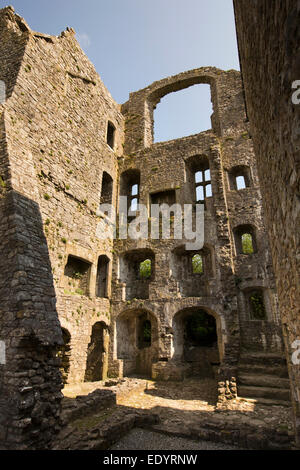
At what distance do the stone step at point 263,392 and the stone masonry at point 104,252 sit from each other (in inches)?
1.2

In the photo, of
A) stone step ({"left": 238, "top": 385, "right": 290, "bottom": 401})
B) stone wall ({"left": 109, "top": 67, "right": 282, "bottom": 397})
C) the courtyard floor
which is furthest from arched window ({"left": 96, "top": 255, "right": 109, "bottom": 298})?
stone step ({"left": 238, "top": 385, "right": 290, "bottom": 401})

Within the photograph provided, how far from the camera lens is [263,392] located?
28.0ft

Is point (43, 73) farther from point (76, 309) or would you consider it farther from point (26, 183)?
point (76, 309)

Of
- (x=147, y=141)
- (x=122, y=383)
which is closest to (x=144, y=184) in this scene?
(x=147, y=141)

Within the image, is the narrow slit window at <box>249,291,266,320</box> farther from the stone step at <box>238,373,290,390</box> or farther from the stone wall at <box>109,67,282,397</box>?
the stone step at <box>238,373,290,390</box>

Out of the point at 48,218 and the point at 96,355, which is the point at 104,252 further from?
the point at 96,355

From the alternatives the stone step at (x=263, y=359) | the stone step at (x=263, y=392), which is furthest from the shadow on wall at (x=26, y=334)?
the stone step at (x=263, y=359)

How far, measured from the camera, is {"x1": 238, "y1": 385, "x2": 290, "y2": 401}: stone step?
8211mm

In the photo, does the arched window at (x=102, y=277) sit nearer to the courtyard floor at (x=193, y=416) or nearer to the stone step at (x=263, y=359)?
the courtyard floor at (x=193, y=416)

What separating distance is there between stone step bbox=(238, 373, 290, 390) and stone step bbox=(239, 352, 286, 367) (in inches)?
28.9

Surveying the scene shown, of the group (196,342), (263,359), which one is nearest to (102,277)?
(196,342)

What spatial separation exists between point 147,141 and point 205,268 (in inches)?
345

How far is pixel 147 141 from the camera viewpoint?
1692 centimetres

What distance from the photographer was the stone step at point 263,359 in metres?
9.84
